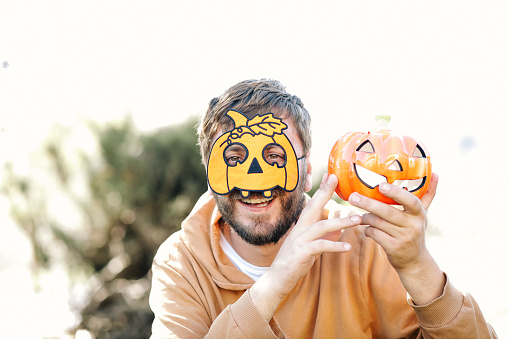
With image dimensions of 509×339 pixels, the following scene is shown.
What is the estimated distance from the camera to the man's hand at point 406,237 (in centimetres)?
140

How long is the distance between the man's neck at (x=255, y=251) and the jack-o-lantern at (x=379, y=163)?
517 millimetres

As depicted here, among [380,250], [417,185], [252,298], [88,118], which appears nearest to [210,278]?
[252,298]

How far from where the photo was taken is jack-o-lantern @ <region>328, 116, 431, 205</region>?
157cm

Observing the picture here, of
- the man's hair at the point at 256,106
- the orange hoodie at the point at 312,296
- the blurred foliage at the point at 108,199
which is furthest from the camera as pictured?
the blurred foliage at the point at 108,199

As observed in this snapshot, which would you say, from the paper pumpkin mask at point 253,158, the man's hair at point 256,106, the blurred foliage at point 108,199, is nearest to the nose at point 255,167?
the paper pumpkin mask at point 253,158

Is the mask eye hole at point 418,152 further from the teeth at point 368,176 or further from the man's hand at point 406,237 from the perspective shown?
the man's hand at point 406,237

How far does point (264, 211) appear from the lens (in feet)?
6.26

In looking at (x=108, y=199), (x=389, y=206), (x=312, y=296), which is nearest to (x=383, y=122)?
(x=389, y=206)

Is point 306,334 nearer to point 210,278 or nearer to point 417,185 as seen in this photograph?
point 210,278

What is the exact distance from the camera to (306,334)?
6.10 feet

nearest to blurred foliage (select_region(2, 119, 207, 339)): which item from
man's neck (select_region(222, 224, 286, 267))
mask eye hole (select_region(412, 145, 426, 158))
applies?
man's neck (select_region(222, 224, 286, 267))

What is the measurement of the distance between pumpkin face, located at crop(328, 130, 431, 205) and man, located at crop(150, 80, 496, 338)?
0.08 metres

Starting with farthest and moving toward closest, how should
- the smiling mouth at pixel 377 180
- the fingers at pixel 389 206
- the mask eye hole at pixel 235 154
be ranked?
the mask eye hole at pixel 235 154 < the smiling mouth at pixel 377 180 < the fingers at pixel 389 206

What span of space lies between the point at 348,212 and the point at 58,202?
282cm
